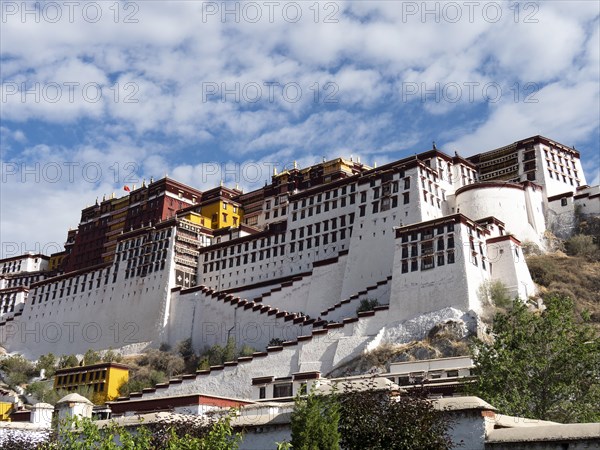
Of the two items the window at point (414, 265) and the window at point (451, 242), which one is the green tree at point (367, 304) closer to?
the window at point (414, 265)

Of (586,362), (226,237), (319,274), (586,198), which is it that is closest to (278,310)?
(319,274)

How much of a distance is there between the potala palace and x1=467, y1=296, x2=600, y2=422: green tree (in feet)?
55.4

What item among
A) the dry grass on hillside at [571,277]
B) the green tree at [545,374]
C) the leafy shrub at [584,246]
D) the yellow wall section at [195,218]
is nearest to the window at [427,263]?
the dry grass on hillside at [571,277]

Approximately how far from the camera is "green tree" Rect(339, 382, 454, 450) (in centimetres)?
1467

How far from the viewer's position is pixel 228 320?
61.4m

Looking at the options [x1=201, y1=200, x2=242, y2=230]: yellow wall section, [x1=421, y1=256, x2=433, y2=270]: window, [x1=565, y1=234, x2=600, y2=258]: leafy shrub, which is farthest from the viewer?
[x1=201, y1=200, x2=242, y2=230]: yellow wall section

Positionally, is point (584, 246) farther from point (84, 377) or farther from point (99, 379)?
point (84, 377)

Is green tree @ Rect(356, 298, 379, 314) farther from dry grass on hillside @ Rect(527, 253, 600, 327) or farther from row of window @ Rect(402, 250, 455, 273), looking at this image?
dry grass on hillside @ Rect(527, 253, 600, 327)

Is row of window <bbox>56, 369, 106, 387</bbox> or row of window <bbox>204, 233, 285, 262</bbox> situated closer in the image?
row of window <bbox>56, 369, 106, 387</bbox>

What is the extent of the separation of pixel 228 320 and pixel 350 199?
1417 cm

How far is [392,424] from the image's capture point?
49.1 feet

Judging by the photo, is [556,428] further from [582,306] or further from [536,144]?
[536,144]

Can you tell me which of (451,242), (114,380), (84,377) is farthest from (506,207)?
(84,377)

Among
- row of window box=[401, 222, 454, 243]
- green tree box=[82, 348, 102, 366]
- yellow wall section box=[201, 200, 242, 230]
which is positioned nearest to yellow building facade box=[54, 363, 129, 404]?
green tree box=[82, 348, 102, 366]
